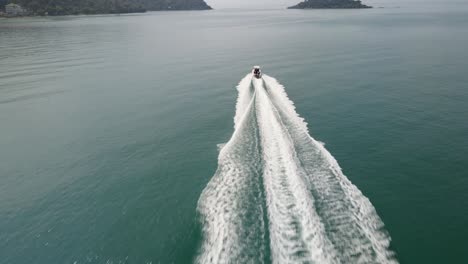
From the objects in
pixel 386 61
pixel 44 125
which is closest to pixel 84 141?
pixel 44 125

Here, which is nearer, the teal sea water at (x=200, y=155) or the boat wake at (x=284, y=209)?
the boat wake at (x=284, y=209)

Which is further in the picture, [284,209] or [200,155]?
[200,155]

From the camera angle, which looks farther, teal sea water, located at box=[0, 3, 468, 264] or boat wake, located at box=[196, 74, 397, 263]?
teal sea water, located at box=[0, 3, 468, 264]

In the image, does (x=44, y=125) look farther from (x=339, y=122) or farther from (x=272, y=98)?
(x=339, y=122)
